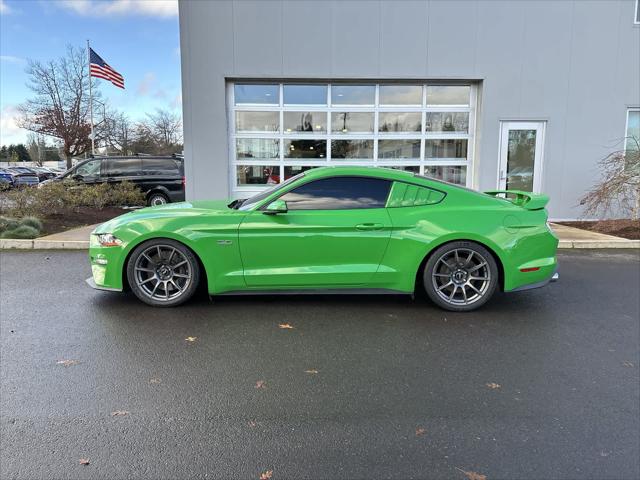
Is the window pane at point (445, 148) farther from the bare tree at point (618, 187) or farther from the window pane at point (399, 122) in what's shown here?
the bare tree at point (618, 187)

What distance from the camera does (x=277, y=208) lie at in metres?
4.74

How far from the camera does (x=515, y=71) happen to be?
1120cm

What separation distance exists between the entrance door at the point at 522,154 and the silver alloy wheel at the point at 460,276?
7416 millimetres

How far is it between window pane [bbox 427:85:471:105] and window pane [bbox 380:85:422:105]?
279 millimetres

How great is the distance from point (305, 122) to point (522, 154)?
5.47m

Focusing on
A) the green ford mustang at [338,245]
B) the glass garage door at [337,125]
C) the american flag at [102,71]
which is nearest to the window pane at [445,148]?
the glass garage door at [337,125]

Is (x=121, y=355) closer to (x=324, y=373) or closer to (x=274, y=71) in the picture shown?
(x=324, y=373)

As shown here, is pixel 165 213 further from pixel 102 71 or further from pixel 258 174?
pixel 102 71

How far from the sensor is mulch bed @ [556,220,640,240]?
9867 mm

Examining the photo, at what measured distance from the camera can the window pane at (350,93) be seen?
11.5 metres

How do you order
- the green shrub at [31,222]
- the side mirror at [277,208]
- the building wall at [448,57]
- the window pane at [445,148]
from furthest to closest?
the window pane at [445,148] → the building wall at [448,57] → the green shrub at [31,222] → the side mirror at [277,208]

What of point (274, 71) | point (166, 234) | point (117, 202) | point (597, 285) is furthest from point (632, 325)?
point (117, 202)

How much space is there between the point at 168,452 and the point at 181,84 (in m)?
10.1

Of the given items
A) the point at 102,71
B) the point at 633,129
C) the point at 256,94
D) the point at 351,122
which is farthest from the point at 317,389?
the point at 102,71
